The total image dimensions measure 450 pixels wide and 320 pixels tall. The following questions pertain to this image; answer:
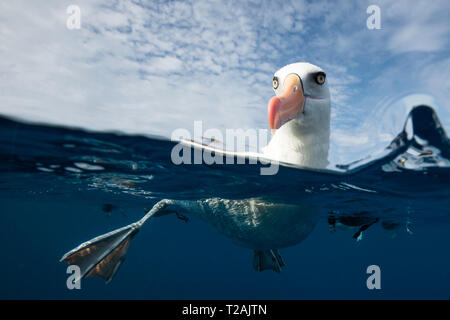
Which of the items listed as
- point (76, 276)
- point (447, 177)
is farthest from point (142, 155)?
point (447, 177)

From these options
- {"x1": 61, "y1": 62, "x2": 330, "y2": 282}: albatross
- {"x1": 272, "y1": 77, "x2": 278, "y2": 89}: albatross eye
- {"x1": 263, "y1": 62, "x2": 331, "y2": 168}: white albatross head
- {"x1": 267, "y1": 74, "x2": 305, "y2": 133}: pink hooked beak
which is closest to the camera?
{"x1": 267, "y1": 74, "x2": 305, "y2": 133}: pink hooked beak

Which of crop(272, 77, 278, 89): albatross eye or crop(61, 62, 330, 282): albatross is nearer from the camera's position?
crop(61, 62, 330, 282): albatross

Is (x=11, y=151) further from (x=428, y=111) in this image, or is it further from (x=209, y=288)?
(x=209, y=288)

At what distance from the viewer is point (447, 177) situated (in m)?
6.99

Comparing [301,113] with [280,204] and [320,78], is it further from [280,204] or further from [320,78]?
[280,204]

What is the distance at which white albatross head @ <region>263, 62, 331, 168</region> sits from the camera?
3.42m

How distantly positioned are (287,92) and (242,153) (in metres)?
1.86

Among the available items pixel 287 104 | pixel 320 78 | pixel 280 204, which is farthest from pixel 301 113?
pixel 280 204

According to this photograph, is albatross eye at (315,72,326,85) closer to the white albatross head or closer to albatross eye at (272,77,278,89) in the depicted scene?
the white albatross head

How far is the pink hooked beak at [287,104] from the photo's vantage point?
3.23m

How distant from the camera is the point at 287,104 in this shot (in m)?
3.41

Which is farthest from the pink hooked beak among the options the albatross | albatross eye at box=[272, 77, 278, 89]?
albatross eye at box=[272, 77, 278, 89]

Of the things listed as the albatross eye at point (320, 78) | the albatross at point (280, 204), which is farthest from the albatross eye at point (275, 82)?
the albatross eye at point (320, 78)

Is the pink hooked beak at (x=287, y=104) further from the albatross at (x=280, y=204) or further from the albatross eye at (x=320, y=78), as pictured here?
the albatross eye at (x=320, y=78)
